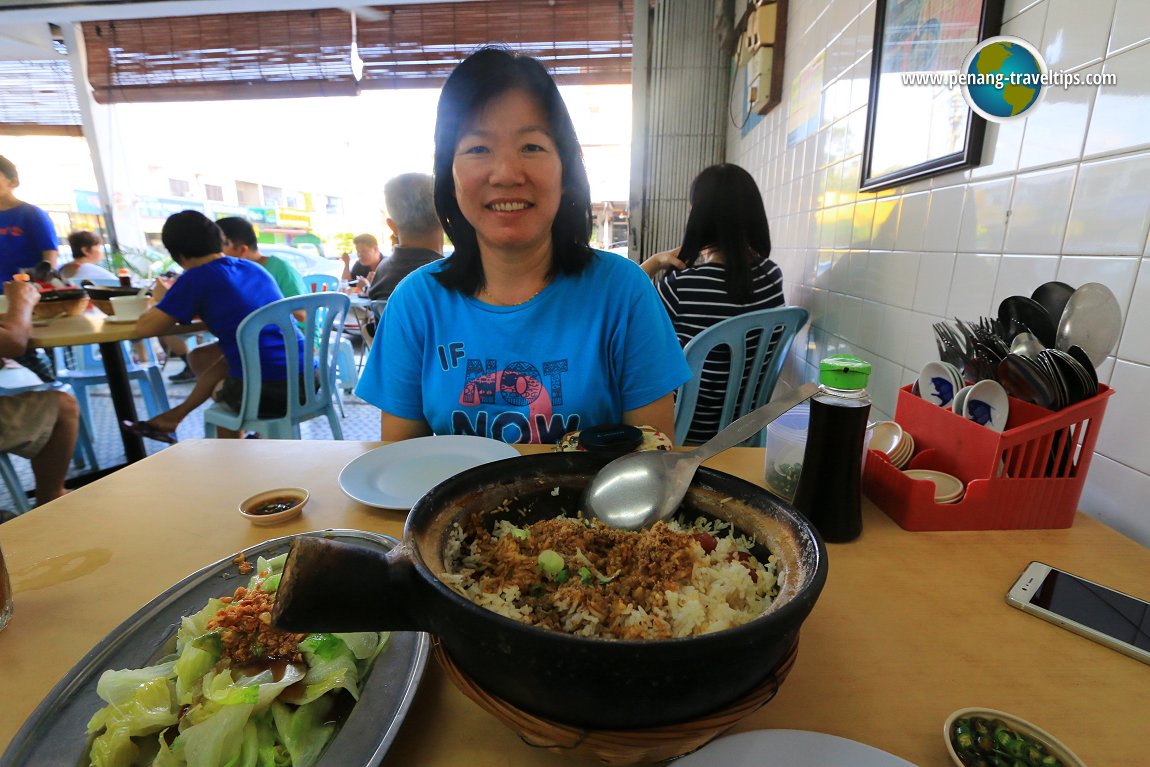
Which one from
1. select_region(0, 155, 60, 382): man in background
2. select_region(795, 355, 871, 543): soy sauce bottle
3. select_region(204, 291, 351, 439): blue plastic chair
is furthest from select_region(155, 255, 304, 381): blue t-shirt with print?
select_region(795, 355, 871, 543): soy sauce bottle

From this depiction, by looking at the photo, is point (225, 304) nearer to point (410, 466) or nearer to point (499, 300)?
point (499, 300)

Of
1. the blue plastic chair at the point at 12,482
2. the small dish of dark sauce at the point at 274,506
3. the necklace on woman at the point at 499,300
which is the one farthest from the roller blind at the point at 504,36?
the small dish of dark sauce at the point at 274,506

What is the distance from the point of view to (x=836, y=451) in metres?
0.83

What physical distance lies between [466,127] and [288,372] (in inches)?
70.6

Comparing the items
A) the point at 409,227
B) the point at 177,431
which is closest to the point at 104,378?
the point at 177,431

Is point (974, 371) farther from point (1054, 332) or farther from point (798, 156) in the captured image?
point (798, 156)

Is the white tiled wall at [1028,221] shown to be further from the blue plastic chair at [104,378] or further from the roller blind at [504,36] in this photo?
the blue plastic chair at [104,378]

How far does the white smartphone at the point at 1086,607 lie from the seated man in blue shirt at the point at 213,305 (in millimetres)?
2800

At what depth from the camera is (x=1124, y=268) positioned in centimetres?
90

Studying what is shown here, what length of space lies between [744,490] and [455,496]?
0.34 metres

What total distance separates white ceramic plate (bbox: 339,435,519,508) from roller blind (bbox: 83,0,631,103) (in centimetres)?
413

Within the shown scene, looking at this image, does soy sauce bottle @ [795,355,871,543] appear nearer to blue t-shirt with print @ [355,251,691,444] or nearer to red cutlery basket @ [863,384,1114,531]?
red cutlery basket @ [863,384,1114,531]

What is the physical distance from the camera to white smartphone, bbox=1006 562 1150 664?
63cm

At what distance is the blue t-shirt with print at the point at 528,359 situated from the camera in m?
1.41
